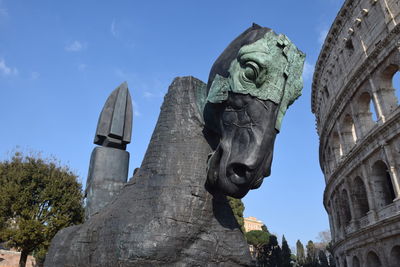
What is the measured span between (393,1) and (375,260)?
46.1 feet

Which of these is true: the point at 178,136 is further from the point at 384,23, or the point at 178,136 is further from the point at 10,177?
the point at 384,23

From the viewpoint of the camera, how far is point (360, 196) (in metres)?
19.5

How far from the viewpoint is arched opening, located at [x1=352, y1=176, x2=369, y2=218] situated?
19266 millimetres

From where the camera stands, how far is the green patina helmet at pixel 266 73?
187 centimetres

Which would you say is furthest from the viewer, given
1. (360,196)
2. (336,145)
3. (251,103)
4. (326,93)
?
(326,93)

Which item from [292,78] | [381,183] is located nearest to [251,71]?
[292,78]

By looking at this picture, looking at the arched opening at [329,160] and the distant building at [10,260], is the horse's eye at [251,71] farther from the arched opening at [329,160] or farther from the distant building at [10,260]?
the distant building at [10,260]

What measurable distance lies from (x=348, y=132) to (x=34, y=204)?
65.5ft

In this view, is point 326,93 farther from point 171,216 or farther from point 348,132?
point 171,216

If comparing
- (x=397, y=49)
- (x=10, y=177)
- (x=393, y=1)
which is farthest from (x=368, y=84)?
(x=10, y=177)

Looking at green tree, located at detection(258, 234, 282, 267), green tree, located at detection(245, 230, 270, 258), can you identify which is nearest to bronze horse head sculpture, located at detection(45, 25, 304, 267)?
green tree, located at detection(258, 234, 282, 267)

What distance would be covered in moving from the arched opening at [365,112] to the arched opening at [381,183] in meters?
2.73

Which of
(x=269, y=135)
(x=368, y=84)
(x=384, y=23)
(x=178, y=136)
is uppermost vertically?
(x=384, y=23)

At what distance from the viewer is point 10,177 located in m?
16.7
